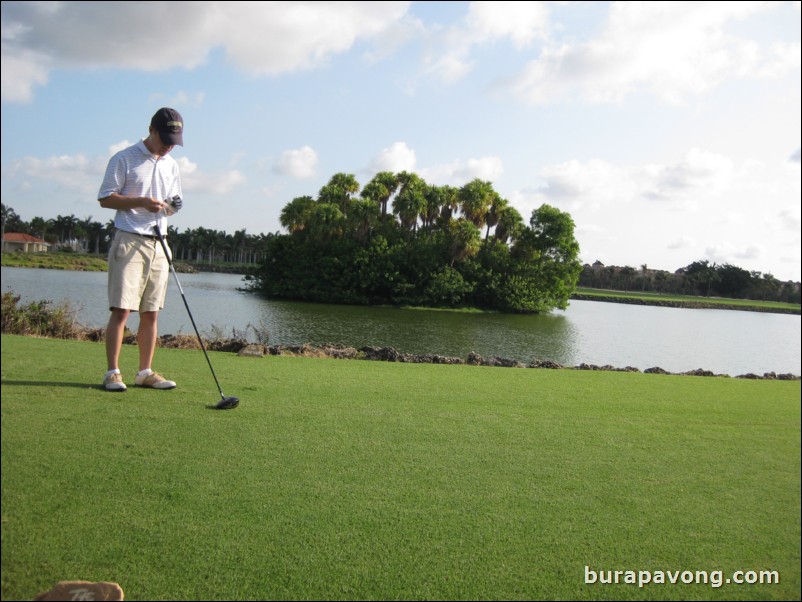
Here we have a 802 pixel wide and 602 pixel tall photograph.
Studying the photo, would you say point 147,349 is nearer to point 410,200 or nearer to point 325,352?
point 325,352

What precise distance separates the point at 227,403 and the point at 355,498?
3.62ft

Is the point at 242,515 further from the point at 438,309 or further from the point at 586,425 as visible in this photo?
the point at 438,309

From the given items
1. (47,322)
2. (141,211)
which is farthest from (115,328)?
(47,322)

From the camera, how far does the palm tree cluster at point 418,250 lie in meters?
46.1

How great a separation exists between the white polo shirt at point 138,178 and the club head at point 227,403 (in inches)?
51.6

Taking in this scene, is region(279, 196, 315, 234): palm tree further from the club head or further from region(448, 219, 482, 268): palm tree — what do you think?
the club head

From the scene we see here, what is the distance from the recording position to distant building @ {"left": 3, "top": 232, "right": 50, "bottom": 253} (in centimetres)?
205

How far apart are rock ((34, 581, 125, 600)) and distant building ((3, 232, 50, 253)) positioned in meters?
1.25

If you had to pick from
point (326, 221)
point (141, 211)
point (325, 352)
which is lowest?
point (325, 352)

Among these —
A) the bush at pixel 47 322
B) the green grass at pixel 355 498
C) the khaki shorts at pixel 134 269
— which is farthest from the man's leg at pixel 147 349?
the bush at pixel 47 322

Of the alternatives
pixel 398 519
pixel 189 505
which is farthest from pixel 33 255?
pixel 398 519

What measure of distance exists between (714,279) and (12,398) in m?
3.33

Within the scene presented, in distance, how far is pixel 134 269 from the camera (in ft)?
7.68

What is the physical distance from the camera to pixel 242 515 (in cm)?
228
